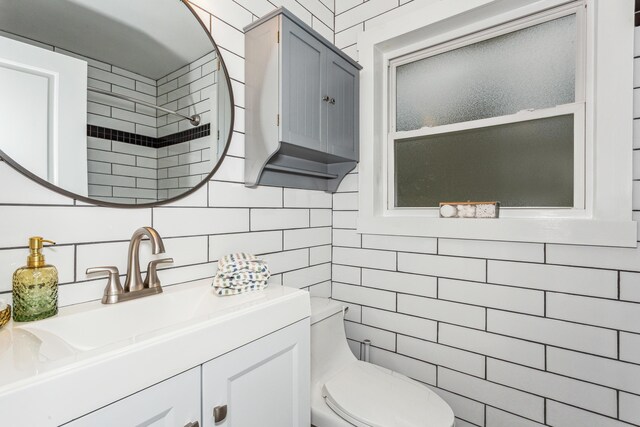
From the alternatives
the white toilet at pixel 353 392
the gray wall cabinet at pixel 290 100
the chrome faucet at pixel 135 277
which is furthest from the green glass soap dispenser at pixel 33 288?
the white toilet at pixel 353 392

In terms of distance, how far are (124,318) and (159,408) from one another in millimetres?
375

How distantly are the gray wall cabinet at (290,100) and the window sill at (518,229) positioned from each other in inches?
18.5

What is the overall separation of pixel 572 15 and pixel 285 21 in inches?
50.0

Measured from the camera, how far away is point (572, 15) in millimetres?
1399

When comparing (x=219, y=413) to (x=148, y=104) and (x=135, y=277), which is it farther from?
(x=148, y=104)

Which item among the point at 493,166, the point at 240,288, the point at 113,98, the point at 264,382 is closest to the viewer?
the point at 264,382

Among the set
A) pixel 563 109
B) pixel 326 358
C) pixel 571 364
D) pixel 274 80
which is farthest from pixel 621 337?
pixel 274 80

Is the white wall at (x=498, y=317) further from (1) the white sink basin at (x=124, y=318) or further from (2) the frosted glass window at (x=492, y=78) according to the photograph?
(1) the white sink basin at (x=124, y=318)

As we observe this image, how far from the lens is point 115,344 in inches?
25.1

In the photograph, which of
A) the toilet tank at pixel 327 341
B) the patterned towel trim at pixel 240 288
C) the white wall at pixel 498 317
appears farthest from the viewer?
the toilet tank at pixel 327 341

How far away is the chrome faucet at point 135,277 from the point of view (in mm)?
959

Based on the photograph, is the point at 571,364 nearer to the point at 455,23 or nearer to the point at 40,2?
the point at 455,23

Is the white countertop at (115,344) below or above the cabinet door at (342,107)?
below

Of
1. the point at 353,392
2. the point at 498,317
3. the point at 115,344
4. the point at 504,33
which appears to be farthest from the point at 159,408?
the point at 504,33
